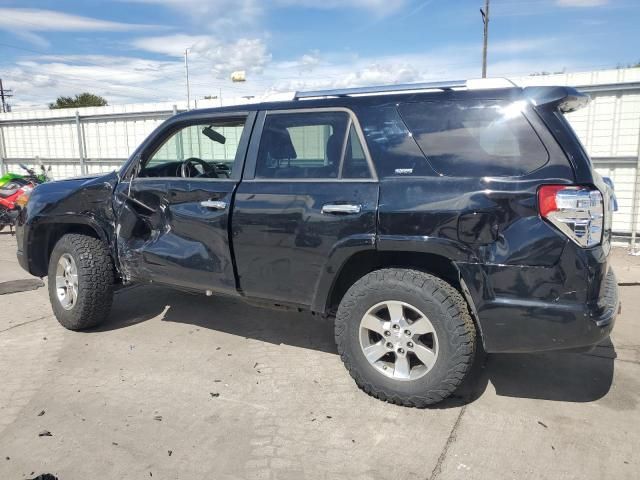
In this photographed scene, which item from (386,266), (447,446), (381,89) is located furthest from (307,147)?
(447,446)

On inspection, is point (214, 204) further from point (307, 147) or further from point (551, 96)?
point (551, 96)

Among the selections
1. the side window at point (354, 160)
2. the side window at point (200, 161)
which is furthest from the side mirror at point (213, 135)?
the side window at point (354, 160)

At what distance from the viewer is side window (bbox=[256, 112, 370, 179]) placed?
3270 mm

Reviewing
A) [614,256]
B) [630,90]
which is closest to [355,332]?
[614,256]

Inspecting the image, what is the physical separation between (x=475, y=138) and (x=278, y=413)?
79.2 inches

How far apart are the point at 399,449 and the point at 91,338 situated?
2.95 metres

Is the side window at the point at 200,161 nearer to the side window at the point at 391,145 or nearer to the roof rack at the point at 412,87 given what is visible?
the roof rack at the point at 412,87

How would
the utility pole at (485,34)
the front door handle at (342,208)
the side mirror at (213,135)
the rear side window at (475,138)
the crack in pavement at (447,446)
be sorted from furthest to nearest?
the utility pole at (485,34)
the side mirror at (213,135)
the front door handle at (342,208)
the rear side window at (475,138)
the crack in pavement at (447,446)

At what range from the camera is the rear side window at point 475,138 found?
9.11 feet

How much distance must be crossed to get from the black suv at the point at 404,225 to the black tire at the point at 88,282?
44cm

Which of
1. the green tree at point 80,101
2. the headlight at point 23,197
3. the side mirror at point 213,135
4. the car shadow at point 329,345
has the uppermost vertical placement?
the green tree at point 80,101

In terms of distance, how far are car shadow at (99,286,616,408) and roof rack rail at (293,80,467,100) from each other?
5.27ft

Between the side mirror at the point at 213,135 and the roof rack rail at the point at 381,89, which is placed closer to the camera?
the roof rack rail at the point at 381,89

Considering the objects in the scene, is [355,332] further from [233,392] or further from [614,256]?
[614,256]
